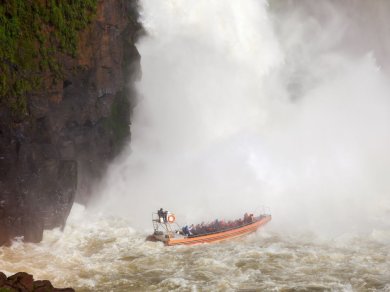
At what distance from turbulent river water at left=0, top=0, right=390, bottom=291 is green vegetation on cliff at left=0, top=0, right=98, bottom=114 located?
8169mm

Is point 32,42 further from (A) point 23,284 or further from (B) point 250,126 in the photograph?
(B) point 250,126

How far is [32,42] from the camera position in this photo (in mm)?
22422

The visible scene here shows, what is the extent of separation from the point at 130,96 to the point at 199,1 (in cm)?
1323

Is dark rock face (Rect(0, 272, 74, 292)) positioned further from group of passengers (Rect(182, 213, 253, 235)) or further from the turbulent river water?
group of passengers (Rect(182, 213, 253, 235))

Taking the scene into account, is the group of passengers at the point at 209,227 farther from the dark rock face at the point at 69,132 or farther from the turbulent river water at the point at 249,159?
the dark rock face at the point at 69,132

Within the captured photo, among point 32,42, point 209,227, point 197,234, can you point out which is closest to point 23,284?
point 197,234

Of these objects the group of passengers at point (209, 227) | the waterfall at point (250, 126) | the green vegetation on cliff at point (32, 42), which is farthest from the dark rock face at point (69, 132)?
the group of passengers at point (209, 227)

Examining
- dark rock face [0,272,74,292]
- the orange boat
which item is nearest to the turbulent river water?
the orange boat

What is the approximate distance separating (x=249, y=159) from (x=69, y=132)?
15.8 metres

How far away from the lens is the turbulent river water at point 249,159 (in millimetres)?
18797

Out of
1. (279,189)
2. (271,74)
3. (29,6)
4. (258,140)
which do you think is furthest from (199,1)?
(29,6)

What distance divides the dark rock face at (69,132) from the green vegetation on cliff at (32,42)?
0.72 meters

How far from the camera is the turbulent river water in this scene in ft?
61.7

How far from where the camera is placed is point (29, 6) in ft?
73.0
